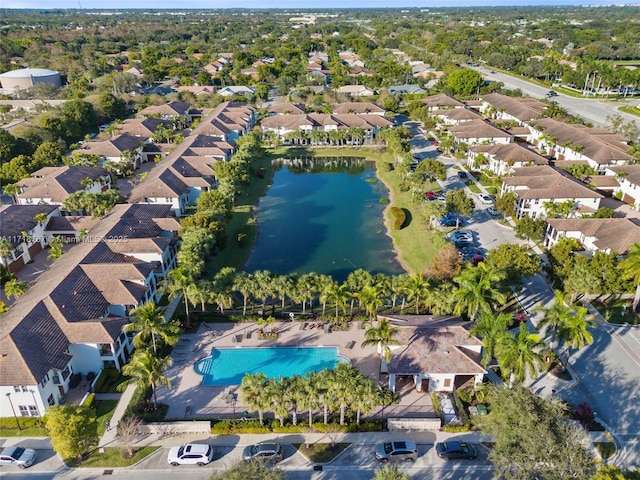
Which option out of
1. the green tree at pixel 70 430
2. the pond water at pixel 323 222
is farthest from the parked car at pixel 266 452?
the pond water at pixel 323 222

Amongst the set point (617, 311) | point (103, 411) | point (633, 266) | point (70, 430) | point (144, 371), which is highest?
point (633, 266)

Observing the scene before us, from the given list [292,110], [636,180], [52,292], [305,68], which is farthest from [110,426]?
[305,68]

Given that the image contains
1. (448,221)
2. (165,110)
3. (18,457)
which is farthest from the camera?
(165,110)

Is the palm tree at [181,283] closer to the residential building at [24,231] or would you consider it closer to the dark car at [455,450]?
the residential building at [24,231]

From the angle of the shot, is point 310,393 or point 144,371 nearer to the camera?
point 310,393

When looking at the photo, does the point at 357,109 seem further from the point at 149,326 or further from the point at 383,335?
the point at 149,326

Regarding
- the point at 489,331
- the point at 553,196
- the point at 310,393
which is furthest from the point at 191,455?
the point at 553,196

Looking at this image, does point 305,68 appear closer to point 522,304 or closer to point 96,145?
point 96,145
